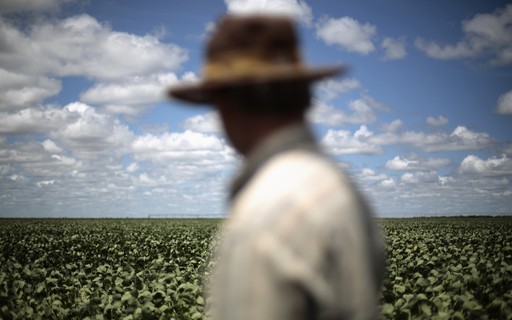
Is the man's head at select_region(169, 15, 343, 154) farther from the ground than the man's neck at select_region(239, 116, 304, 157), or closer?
farther from the ground

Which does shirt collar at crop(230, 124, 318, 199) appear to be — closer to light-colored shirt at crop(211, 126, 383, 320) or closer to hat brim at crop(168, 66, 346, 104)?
light-colored shirt at crop(211, 126, 383, 320)

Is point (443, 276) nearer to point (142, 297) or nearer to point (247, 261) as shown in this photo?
point (142, 297)

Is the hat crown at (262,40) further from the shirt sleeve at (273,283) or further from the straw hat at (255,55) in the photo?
the shirt sleeve at (273,283)

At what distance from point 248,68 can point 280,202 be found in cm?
41

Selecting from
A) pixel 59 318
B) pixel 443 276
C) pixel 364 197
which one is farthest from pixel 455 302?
pixel 364 197

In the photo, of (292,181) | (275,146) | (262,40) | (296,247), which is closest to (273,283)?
(296,247)

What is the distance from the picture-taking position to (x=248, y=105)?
147 centimetres

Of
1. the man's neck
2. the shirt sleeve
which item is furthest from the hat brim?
the shirt sleeve

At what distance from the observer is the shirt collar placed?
1425 mm

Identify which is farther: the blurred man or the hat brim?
the hat brim

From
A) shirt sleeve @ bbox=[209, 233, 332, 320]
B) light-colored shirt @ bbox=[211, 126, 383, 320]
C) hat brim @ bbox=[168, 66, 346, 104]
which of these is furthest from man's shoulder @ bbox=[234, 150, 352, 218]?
hat brim @ bbox=[168, 66, 346, 104]

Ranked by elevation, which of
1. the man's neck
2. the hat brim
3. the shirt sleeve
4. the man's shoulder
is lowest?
the shirt sleeve

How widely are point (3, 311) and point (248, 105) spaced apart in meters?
8.20

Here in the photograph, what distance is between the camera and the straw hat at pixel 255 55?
1.43 metres
